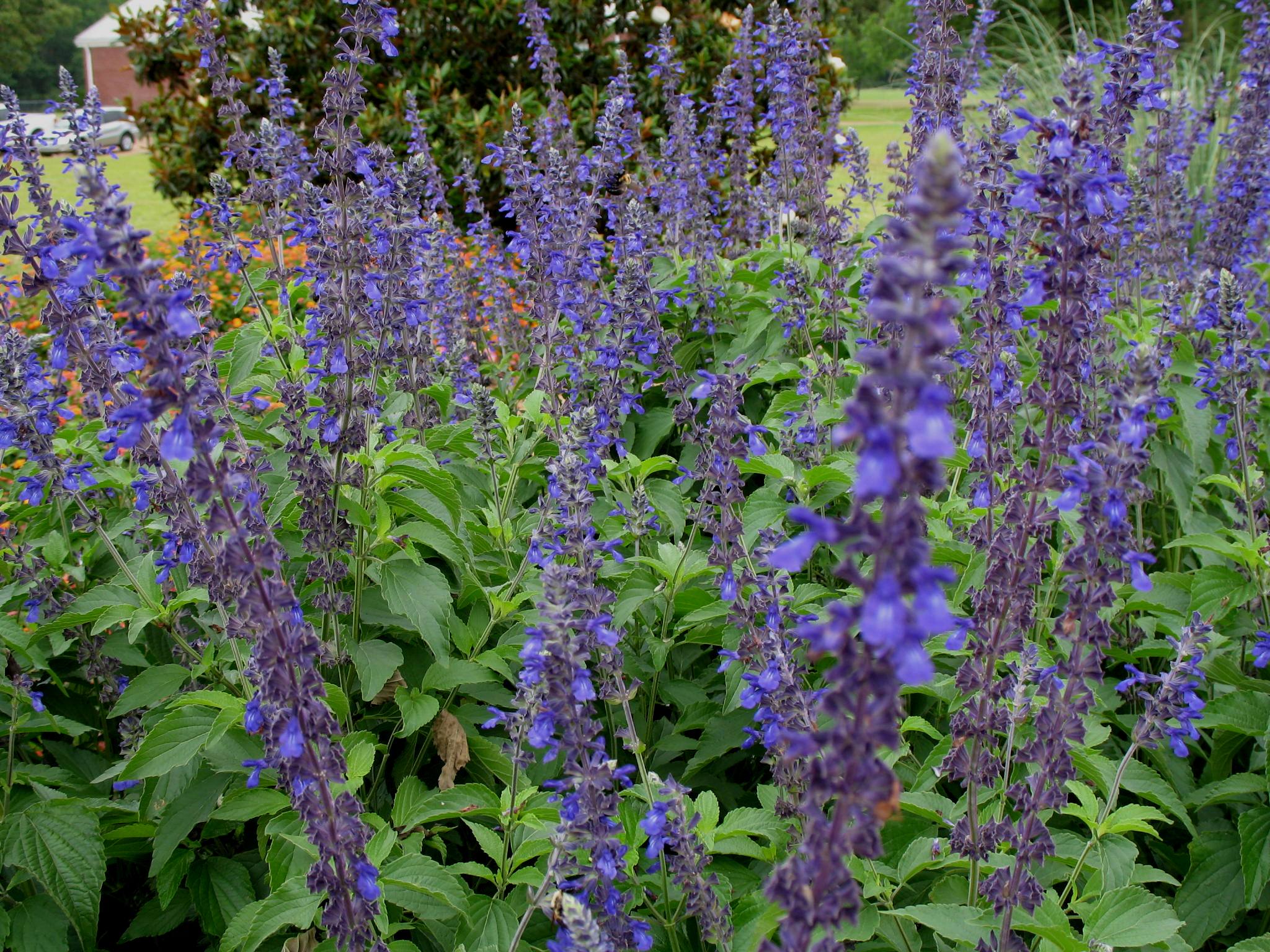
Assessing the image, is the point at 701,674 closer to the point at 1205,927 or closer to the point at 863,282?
the point at 1205,927

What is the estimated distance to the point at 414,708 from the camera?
3.40 meters

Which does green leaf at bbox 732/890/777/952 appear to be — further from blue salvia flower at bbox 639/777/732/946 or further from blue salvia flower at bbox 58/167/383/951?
blue salvia flower at bbox 58/167/383/951

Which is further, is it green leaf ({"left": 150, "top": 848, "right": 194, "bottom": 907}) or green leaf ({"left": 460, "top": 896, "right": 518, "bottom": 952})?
green leaf ({"left": 150, "top": 848, "right": 194, "bottom": 907})

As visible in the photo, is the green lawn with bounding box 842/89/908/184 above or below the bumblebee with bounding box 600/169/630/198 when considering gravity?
above

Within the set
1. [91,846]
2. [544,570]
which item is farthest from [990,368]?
[91,846]

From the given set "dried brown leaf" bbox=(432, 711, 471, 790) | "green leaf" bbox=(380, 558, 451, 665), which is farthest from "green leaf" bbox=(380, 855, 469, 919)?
"green leaf" bbox=(380, 558, 451, 665)

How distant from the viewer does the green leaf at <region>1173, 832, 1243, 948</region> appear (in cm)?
351

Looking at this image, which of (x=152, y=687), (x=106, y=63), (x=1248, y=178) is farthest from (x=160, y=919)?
(x=106, y=63)

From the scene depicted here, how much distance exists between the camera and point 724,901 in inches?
108

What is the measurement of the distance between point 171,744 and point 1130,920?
298cm

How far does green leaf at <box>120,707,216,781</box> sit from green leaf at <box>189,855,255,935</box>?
504mm

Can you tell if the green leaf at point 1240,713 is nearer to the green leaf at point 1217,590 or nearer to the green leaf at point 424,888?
the green leaf at point 1217,590

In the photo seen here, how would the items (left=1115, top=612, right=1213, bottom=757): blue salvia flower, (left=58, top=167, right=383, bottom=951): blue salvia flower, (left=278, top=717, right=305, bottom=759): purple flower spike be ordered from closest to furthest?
(left=58, top=167, right=383, bottom=951): blue salvia flower → (left=278, top=717, right=305, bottom=759): purple flower spike → (left=1115, top=612, right=1213, bottom=757): blue salvia flower

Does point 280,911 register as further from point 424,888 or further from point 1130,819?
point 1130,819
